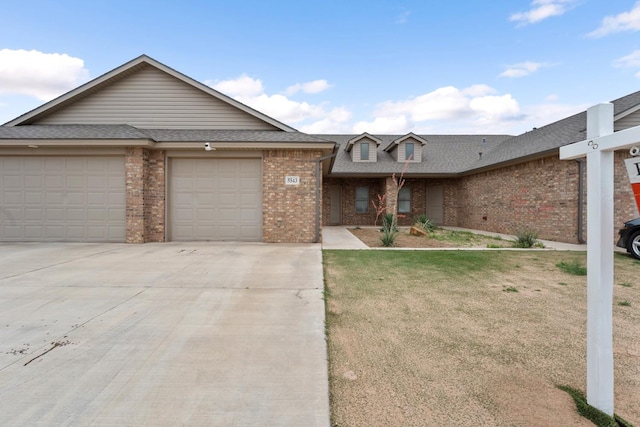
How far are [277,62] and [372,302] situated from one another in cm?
1649

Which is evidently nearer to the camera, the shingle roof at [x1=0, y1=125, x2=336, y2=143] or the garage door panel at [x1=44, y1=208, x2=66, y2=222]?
the shingle roof at [x1=0, y1=125, x2=336, y2=143]

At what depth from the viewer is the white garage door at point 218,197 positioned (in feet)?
33.3

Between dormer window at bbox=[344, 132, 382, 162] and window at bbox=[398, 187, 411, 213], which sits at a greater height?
dormer window at bbox=[344, 132, 382, 162]

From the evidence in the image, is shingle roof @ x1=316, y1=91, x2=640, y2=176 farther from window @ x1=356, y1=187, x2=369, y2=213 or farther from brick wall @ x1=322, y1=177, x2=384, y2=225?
window @ x1=356, y1=187, x2=369, y2=213

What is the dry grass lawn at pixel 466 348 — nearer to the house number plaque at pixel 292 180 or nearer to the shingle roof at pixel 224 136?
the house number plaque at pixel 292 180

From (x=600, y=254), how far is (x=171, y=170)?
10887 millimetres

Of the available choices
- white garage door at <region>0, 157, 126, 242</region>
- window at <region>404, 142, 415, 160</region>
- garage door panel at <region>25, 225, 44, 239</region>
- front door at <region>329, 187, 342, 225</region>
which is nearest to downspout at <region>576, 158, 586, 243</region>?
window at <region>404, 142, 415, 160</region>

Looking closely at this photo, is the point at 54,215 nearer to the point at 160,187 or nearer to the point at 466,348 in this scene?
the point at 160,187

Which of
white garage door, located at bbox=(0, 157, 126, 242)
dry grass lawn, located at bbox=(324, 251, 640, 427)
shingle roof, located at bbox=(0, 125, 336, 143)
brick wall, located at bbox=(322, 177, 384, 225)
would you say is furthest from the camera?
brick wall, located at bbox=(322, 177, 384, 225)

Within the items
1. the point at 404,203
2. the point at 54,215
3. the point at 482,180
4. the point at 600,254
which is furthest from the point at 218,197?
the point at 482,180

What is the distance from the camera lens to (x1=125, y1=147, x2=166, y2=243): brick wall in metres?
9.68

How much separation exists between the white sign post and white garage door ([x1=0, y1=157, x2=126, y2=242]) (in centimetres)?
1141

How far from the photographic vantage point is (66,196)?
986 centimetres

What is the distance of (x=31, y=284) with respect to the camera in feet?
16.2
